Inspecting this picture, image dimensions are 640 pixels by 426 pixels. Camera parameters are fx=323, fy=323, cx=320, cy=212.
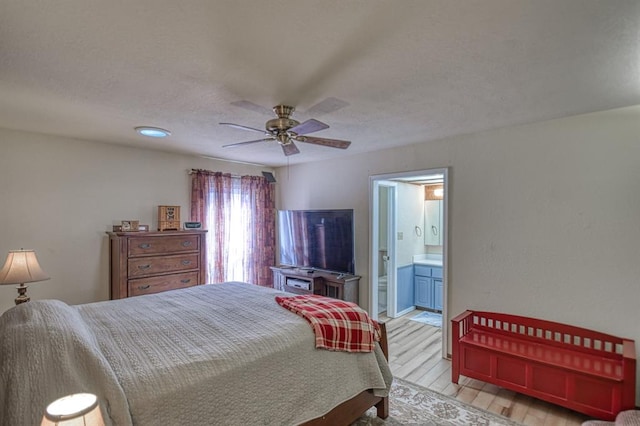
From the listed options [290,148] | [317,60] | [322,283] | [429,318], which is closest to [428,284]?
[429,318]

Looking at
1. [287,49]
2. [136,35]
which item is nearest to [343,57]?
[287,49]

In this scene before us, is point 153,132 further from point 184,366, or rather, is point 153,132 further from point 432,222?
point 432,222

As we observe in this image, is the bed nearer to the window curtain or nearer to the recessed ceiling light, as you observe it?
the recessed ceiling light

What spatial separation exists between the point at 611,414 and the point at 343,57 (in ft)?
10.00

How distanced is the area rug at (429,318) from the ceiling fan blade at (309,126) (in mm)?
3610

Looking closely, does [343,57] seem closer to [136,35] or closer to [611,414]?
[136,35]

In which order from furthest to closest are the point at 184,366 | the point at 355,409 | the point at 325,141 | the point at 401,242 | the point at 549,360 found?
the point at 401,242, the point at 549,360, the point at 325,141, the point at 355,409, the point at 184,366

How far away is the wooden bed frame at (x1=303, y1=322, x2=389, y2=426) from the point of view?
2.02 m

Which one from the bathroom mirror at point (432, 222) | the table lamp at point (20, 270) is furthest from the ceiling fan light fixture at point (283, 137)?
the bathroom mirror at point (432, 222)

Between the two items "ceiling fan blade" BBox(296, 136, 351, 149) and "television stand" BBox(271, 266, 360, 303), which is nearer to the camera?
"ceiling fan blade" BBox(296, 136, 351, 149)

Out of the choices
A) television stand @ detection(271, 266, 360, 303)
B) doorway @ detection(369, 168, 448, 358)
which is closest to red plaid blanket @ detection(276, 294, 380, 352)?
television stand @ detection(271, 266, 360, 303)

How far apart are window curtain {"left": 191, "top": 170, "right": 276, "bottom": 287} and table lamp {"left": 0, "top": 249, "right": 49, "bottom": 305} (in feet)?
6.25

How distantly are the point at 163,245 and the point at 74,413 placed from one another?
3.11m

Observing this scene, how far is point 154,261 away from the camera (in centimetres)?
375
